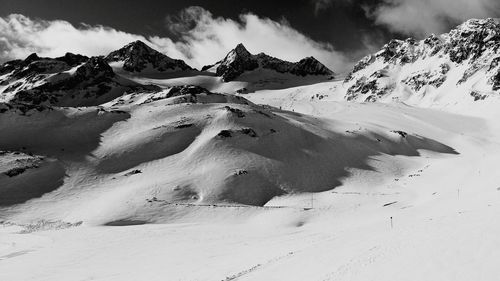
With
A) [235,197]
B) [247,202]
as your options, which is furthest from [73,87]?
[247,202]

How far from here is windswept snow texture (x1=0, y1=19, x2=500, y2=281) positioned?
2700 cm

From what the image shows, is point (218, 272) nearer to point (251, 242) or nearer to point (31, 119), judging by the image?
point (251, 242)

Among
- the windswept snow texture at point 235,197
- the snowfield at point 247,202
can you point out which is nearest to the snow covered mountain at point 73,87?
the windswept snow texture at point 235,197

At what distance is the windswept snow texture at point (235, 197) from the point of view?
27.0m

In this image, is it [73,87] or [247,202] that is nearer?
[247,202]

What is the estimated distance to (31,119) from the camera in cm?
7762

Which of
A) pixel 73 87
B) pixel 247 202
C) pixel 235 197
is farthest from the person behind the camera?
pixel 73 87

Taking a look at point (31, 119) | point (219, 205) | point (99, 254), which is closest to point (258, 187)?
point (219, 205)

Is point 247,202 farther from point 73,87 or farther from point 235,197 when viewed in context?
point 73,87

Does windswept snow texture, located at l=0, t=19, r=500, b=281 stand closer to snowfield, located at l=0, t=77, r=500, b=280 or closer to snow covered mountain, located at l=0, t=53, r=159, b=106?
snowfield, located at l=0, t=77, r=500, b=280

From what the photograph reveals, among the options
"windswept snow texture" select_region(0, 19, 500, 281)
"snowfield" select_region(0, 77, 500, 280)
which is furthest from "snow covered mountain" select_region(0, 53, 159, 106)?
"snowfield" select_region(0, 77, 500, 280)

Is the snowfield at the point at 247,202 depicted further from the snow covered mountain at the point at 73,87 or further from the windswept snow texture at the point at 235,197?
the snow covered mountain at the point at 73,87

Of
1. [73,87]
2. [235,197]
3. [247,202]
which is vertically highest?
[73,87]

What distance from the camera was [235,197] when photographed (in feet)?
190
